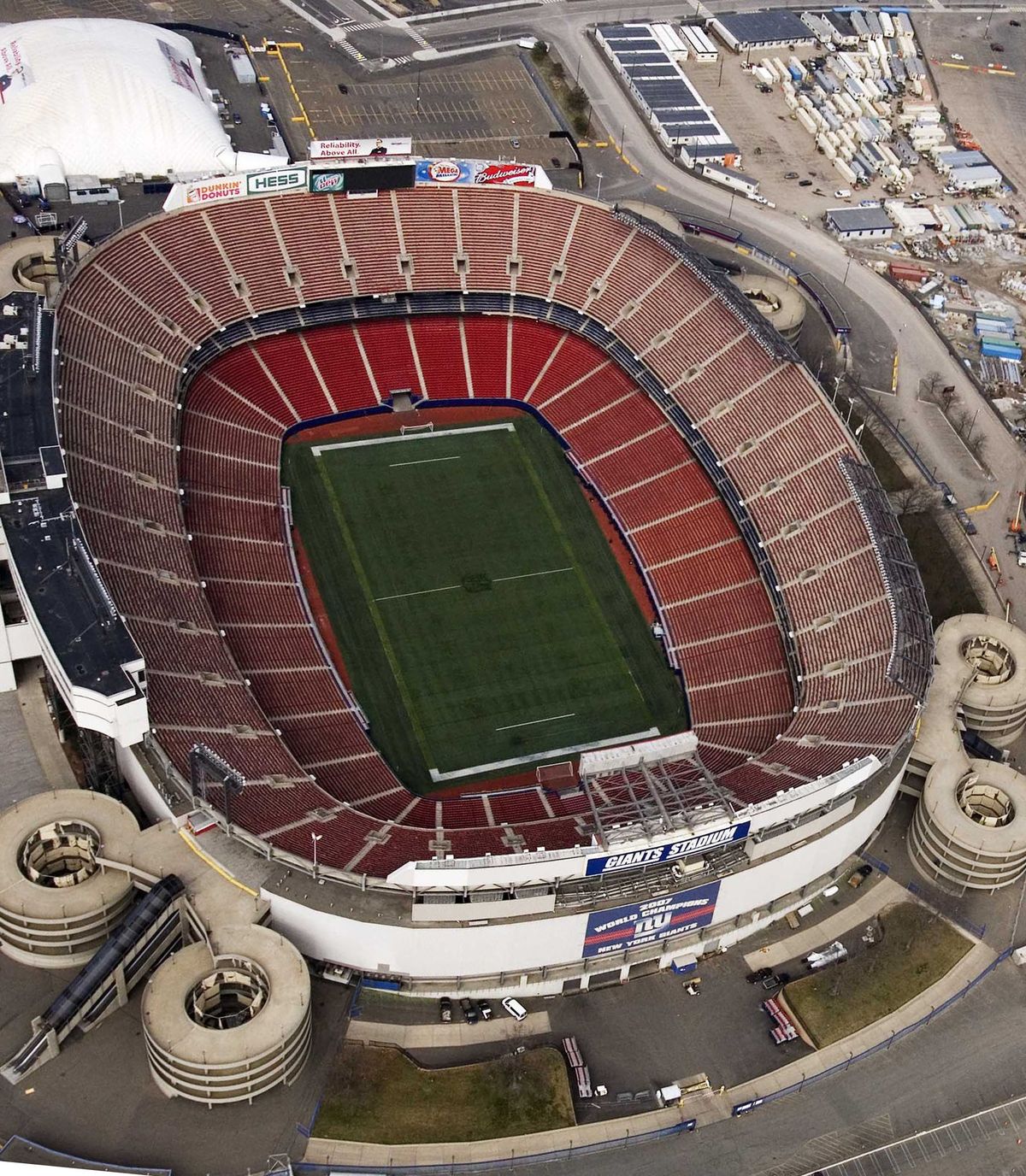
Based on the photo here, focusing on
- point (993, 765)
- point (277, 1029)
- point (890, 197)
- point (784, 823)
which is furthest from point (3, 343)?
point (890, 197)

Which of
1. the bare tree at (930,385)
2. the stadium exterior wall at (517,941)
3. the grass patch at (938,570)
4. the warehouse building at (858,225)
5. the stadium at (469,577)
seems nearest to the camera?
the stadium exterior wall at (517,941)

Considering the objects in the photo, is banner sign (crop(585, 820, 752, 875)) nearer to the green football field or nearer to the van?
the van

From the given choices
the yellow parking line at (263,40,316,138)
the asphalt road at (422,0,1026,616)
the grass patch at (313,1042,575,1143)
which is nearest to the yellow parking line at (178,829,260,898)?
the grass patch at (313,1042,575,1143)

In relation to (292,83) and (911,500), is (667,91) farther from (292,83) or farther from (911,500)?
(911,500)

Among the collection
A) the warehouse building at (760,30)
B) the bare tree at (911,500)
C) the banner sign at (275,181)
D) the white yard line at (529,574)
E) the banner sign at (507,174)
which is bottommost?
the bare tree at (911,500)

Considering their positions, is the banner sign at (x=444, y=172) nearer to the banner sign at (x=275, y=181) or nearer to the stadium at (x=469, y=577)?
the stadium at (x=469, y=577)

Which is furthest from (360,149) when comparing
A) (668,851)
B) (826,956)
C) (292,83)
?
(826,956)

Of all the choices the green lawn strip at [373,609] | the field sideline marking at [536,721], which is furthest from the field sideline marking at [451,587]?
the field sideline marking at [536,721]

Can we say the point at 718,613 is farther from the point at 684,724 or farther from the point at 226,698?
the point at 226,698
